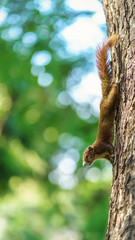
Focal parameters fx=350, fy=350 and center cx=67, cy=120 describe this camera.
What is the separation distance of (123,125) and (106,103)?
1.37 feet

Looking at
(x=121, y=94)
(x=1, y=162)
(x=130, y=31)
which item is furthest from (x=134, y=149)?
(x=1, y=162)

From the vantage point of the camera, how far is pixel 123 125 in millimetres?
2428

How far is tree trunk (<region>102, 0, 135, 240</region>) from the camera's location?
2162 millimetres

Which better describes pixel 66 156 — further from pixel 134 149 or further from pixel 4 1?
pixel 134 149

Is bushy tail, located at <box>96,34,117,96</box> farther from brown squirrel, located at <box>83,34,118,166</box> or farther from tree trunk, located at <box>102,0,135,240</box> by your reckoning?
tree trunk, located at <box>102,0,135,240</box>

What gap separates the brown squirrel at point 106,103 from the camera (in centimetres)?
272

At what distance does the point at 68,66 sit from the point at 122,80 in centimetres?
398

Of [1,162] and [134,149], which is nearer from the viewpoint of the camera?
[134,149]

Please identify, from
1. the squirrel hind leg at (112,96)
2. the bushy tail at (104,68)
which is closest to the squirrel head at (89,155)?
the bushy tail at (104,68)

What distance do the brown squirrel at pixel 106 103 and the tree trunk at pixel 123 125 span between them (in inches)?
3.1

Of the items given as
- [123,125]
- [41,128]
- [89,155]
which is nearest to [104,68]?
[123,125]

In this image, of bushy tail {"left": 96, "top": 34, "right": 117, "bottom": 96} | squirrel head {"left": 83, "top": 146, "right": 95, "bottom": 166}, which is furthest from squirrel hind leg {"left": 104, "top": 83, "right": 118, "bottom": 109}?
squirrel head {"left": 83, "top": 146, "right": 95, "bottom": 166}

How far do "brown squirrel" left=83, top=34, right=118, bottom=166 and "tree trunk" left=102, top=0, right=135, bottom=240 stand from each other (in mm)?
80

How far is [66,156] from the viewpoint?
9.02 meters
